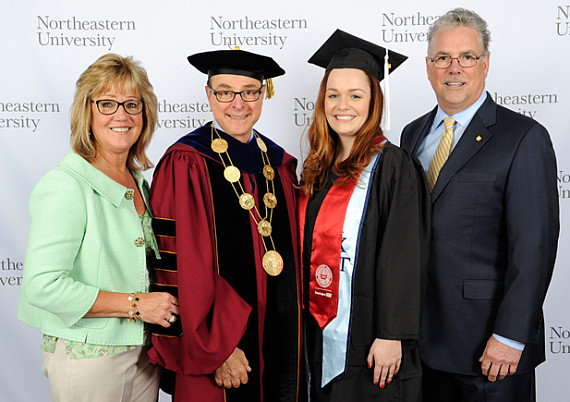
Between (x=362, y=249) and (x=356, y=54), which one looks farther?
(x=356, y=54)

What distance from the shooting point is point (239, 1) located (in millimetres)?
3406

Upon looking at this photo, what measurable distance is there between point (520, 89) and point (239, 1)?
202cm

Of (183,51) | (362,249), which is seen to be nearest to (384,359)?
(362,249)

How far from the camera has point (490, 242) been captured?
7.29 ft

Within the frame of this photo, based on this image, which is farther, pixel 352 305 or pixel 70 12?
pixel 70 12

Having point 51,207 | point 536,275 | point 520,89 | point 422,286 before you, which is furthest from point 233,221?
point 520,89

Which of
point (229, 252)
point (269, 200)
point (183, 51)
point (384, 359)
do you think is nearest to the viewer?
point (384, 359)

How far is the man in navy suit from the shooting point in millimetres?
2133

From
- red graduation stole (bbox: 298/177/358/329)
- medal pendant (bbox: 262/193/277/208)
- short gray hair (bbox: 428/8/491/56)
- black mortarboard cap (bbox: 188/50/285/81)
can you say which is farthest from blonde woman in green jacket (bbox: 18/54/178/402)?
Result: short gray hair (bbox: 428/8/491/56)

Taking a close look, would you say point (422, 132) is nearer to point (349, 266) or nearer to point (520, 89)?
point (349, 266)

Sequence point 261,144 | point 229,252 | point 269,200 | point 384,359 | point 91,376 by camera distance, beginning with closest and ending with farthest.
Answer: point 91,376 < point 384,359 < point 229,252 < point 269,200 < point 261,144

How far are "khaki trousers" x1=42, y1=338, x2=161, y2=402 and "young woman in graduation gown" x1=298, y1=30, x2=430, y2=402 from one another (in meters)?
0.83

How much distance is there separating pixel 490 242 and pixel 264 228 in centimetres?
101

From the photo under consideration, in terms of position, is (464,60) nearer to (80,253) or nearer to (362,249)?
(362,249)
